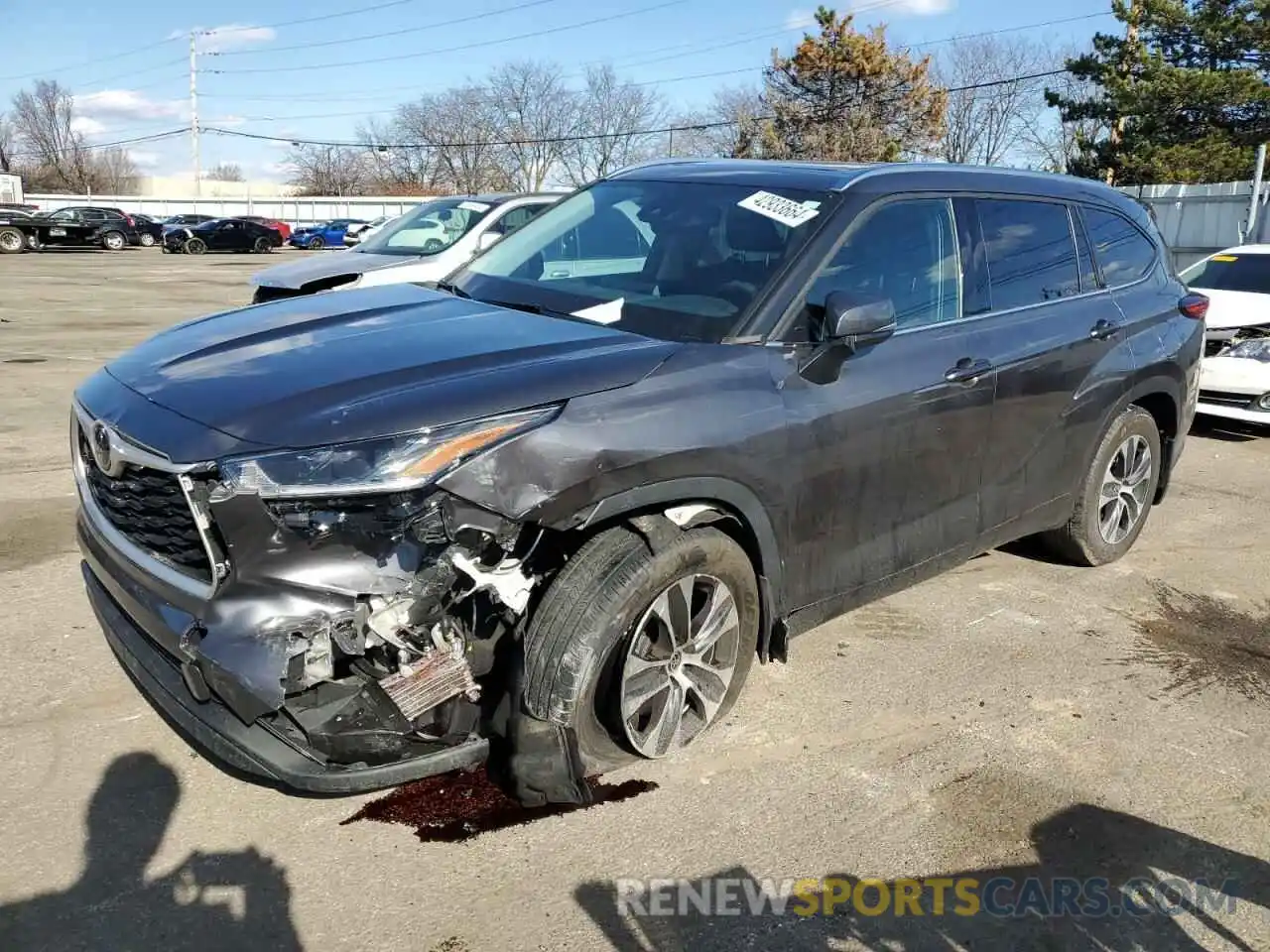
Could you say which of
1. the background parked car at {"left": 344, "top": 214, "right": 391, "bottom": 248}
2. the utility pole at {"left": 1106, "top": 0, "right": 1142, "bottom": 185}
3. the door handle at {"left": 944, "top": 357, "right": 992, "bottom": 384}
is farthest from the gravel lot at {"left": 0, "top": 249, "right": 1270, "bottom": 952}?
the utility pole at {"left": 1106, "top": 0, "right": 1142, "bottom": 185}

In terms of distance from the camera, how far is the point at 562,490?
279 centimetres

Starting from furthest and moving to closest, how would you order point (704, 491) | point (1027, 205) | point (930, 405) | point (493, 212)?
point (493, 212) → point (1027, 205) → point (930, 405) → point (704, 491)

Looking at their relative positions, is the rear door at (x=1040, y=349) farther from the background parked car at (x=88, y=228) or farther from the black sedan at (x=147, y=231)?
the black sedan at (x=147, y=231)

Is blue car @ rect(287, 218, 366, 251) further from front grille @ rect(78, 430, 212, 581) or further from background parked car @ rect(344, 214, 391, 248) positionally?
front grille @ rect(78, 430, 212, 581)

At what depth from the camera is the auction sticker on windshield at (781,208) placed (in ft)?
12.0

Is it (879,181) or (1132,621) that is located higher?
(879,181)

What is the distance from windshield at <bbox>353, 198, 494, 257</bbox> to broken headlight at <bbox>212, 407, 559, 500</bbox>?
7733mm

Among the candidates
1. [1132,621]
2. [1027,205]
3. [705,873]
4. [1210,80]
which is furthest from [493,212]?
[1210,80]

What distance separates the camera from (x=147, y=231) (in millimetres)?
39656

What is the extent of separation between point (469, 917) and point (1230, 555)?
4.91 metres

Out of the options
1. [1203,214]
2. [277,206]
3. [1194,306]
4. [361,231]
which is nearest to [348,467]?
[1194,306]

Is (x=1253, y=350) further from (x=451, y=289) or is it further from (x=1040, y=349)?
(x=451, y=289)

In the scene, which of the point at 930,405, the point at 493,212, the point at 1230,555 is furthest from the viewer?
the point at 493,212

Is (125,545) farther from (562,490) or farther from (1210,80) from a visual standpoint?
(1210,80)
